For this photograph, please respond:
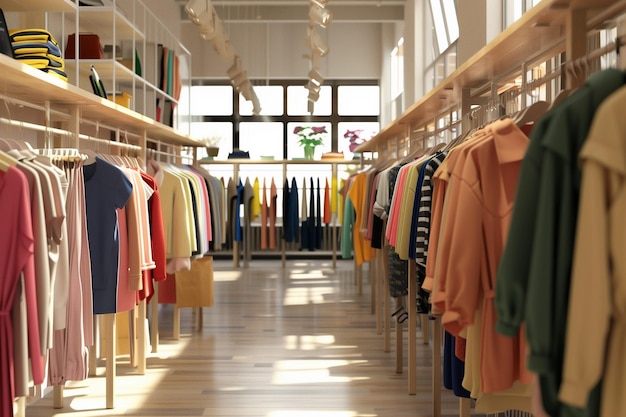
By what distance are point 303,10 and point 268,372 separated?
26.6 ft

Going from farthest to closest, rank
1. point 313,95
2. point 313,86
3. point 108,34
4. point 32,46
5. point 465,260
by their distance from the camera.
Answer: point 313,95 < point 313,86 < point 108,34 < point 32,46 < point 465,260

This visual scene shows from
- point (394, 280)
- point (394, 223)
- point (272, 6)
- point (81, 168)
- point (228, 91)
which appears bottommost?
point (394, 280)

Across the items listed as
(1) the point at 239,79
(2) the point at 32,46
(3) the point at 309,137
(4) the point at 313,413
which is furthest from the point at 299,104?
(4) the point at 313,413

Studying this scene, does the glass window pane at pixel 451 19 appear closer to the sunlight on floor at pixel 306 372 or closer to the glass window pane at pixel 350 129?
the sunlight on floor at pixel 306 372

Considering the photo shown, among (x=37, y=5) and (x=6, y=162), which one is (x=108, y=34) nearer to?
(x=37, y=5)

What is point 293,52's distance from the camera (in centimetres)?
1328

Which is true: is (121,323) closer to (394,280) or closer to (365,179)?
(394,280)

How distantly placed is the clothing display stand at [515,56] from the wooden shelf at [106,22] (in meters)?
2.62

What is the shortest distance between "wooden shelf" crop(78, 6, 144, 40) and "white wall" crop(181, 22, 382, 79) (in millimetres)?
6272

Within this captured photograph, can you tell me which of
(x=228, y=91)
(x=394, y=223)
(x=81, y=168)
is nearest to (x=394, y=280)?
(x=394, y=223)

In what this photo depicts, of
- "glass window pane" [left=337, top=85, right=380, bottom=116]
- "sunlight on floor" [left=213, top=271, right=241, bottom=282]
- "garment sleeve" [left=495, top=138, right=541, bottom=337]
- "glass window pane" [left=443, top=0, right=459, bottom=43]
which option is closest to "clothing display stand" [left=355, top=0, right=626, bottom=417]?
"garment sleeve" [left=495, top=138, right=541, bottom=337]

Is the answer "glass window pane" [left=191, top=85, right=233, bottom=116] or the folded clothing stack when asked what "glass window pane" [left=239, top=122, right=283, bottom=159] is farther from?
the folded clothing stack

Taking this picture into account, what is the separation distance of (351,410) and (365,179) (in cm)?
285

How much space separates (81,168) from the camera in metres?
3.77
